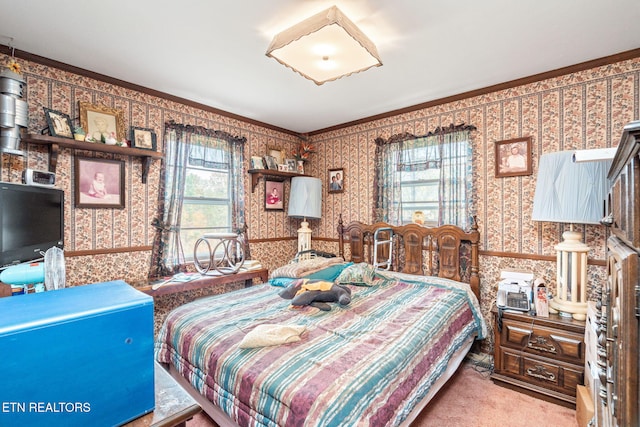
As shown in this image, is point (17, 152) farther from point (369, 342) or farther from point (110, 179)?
point (369, 342)

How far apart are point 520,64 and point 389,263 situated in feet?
7.53

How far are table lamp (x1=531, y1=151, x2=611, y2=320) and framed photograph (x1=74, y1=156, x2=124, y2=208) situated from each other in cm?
370

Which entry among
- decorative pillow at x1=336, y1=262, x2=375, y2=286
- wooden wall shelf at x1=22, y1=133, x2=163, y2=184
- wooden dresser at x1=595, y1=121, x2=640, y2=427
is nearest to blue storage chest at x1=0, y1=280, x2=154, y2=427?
wooden dresser at x1=595, y1=121, x2=640, y2=427

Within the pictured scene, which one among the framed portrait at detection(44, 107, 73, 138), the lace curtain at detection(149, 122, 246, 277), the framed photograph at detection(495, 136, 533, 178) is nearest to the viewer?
the framed portrait at detection(44, 107, 73, 138)

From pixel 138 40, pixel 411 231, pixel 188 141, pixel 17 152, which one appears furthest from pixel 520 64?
pixel 17 152

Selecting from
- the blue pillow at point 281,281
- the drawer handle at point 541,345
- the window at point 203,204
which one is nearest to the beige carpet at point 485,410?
the drawer handle at point 541,345

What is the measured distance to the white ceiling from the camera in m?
1.85

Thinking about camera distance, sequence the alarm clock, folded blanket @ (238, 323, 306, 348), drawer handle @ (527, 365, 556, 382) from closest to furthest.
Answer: folded blanket @ (238, 323, 306, 348), the alarm clock, drawer handle @ (527, 365, 556, 382)

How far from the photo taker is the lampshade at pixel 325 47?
5.89 ft

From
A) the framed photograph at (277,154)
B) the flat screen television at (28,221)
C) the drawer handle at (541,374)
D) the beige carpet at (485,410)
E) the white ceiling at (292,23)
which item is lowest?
the beige carpet at (485,410)

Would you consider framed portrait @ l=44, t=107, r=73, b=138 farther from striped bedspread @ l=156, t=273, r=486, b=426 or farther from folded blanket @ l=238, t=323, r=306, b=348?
folded blanket @ l=238, t=323, r=306, b=348

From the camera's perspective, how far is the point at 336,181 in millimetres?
4289

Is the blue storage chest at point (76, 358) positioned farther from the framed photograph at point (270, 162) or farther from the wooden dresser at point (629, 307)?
the framed photograph at point (270, 162)

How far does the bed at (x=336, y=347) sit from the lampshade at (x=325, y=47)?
1.80 metres
